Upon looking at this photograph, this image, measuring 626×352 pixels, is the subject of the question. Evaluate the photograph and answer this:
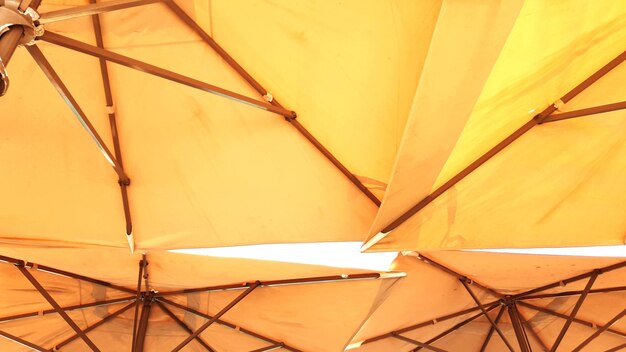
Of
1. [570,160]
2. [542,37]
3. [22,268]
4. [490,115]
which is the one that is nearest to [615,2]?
[542,37]

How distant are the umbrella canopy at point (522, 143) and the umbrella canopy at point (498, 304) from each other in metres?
2.80

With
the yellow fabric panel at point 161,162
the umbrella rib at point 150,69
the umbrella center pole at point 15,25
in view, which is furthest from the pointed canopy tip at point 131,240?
the umbrella center pole at point 15,25

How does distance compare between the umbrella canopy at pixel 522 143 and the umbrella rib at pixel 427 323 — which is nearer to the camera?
the umbrella canopy at pixel 522 143

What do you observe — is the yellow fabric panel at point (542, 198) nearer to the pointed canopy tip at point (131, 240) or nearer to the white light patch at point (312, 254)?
the white light patch at point (312, 254)

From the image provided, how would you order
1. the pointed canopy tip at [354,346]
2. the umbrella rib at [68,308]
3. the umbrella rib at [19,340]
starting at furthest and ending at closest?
the pointed canopy tip at [354,346], the umbrella rib at [68,308], the umbrella rib at [19,340]

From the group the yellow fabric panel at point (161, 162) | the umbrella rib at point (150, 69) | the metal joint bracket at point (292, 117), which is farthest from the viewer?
the metal joint bracket at point (292, 117)

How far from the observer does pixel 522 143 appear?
24.4ft

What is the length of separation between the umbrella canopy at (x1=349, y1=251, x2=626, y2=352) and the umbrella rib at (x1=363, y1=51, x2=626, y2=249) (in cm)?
314

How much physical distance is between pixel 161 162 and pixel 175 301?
5513 millimetres

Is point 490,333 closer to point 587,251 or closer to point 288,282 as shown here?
point 587,251

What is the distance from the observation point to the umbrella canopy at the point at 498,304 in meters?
11.4

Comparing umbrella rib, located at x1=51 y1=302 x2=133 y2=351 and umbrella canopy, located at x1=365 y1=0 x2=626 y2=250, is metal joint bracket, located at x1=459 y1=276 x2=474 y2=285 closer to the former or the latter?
umbrella canopy, located at x1=365 y1=0 x2=626 y2=250

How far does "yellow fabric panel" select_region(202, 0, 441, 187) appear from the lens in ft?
20.8

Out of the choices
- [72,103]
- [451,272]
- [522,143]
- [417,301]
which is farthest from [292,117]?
[417,301]
